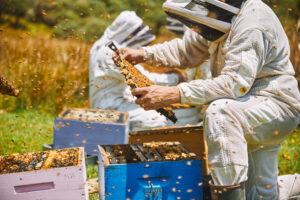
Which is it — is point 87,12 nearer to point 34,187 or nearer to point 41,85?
point 41,85

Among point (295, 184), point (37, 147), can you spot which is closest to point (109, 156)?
point (295, 184)

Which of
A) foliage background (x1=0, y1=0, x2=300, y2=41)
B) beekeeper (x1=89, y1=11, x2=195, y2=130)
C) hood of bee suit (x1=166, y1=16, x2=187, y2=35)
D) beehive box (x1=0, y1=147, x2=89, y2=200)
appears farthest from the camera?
foliage background (x1=0, y1=0, x2=300, y2=41)

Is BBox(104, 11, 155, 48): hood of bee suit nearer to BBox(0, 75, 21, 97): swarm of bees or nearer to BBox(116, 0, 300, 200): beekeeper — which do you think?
BBox(116, 0, 300, 200): beekeeper

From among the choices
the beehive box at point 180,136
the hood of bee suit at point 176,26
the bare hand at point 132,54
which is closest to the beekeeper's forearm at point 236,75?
the beehive box at point 180,136

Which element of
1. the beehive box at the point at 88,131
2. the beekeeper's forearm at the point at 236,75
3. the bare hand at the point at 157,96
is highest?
the beekeeper's forearm at the point at 236,75

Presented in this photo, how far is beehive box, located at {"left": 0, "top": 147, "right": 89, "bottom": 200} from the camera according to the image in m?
2.08

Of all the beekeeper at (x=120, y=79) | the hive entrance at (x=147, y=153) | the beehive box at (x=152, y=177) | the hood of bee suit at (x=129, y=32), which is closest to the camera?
the beehive box at (x=152, y=177)

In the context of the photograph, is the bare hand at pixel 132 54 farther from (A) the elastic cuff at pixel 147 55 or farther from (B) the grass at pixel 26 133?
(B) the grass at pixel 26 133

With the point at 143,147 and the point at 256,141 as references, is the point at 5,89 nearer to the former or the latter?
the point at 143,147

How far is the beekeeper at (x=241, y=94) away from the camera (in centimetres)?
213

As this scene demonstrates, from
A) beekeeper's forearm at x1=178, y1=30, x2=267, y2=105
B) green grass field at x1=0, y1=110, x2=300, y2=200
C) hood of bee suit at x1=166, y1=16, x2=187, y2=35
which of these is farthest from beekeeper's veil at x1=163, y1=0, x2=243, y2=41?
hood of bee suit at x1=166, y1=16, x2=187, y2=35

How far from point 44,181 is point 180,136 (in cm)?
132

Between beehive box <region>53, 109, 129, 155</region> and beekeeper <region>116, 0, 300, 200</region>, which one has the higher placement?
beekeeper <region>116, 0, 300, 200</region>

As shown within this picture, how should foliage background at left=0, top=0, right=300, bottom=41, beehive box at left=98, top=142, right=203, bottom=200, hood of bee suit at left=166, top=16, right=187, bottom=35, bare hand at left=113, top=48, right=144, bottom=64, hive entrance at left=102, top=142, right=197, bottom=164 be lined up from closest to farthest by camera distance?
beehive box at left=98, top=142, right=203, bottom=200 → hive entrance at left=102, top=142, right=197, bottom=164 → bare hand at left=113, top=48, right=144, bottom=64 → hood of bee suit at left=166, top=16, right=187, bottom=35 → foliage background at left=0, top=0, right=300, bottom=41
